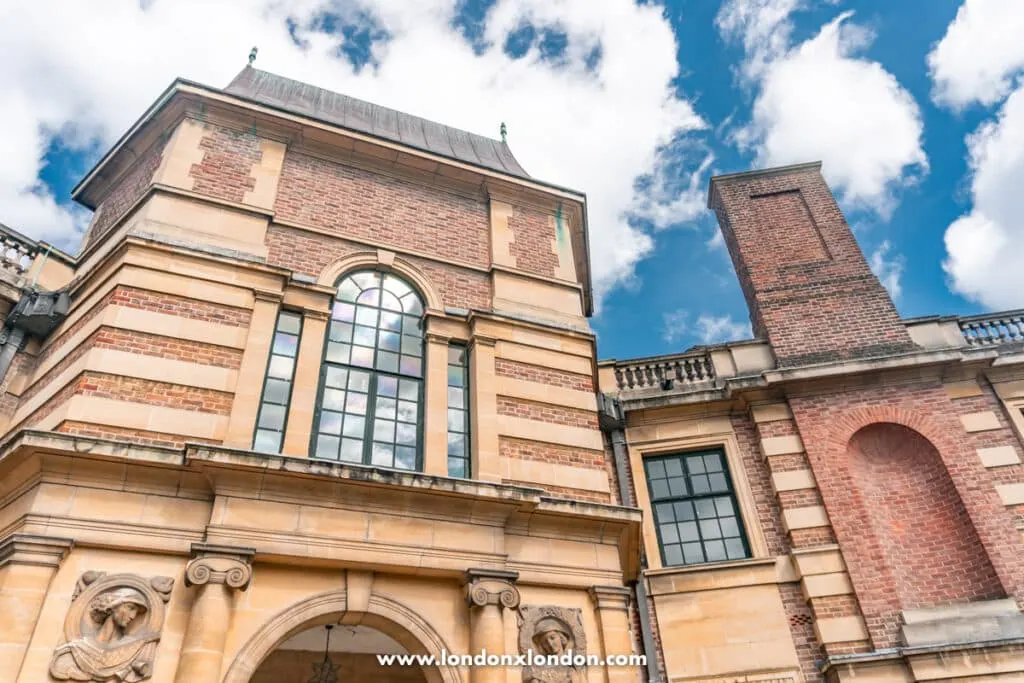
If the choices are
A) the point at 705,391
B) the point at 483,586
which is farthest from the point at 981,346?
the point at 483,586

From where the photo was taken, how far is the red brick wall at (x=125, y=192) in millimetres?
9883

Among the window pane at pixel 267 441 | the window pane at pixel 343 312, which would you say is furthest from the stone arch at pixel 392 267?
the window pane at pixel 267 441

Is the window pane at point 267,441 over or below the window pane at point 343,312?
below

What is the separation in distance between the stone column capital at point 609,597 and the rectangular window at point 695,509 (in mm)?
3894

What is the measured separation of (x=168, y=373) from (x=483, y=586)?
4.21 metres

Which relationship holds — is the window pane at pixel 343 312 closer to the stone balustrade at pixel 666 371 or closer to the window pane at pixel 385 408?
the window pane at pixel 385 408

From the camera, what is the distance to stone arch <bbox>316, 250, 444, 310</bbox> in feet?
30.7

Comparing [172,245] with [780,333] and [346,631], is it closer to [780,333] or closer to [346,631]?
[346,631]

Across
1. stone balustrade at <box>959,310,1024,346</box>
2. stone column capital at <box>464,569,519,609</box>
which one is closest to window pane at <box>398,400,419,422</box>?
stone column capital at <box>464,569,519,609</box>

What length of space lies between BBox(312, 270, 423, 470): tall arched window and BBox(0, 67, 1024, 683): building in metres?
0.04

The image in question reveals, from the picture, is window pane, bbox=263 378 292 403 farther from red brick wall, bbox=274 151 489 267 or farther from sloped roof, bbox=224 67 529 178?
sloped roof, bbox=224 67 529 178

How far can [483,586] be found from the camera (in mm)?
6906

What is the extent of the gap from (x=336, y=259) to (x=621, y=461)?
20.6 ft

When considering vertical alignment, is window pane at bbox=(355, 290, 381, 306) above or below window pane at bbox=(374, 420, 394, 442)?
above
